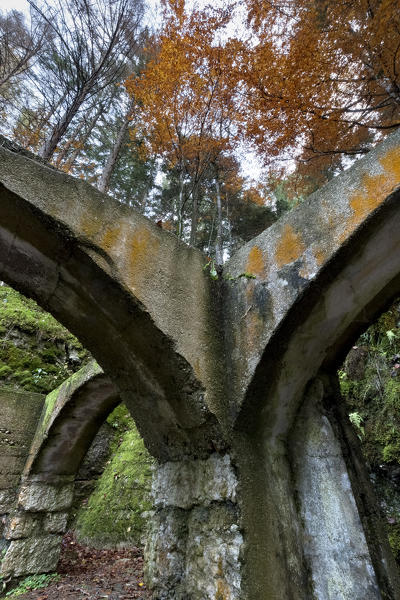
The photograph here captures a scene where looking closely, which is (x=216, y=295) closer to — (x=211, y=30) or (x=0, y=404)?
(x=0, y=404)

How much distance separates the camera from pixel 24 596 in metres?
4.18

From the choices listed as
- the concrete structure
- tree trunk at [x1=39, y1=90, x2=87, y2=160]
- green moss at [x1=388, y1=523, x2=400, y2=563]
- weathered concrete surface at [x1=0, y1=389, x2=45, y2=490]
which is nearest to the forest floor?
weathered concrete surface at [x1=0, y1=389, x2=45, y2=490]

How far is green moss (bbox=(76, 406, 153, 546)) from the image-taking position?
5312 millimetres

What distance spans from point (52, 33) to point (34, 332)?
569 centimetres

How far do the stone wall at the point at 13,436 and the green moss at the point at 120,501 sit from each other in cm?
155

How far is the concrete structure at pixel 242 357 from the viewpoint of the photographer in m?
1.60

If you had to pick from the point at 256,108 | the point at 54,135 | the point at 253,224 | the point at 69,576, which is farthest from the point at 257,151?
the point at 69,576

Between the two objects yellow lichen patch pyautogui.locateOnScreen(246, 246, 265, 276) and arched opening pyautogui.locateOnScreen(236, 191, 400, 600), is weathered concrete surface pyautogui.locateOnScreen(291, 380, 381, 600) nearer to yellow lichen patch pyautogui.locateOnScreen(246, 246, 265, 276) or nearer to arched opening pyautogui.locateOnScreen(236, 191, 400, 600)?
arched opening pyautogui.locateOnScreen(236, 191, 400, 600)

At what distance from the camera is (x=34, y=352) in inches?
285

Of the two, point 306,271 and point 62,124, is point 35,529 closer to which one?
point 306,271

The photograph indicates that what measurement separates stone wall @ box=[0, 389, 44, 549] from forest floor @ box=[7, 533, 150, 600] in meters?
1.06

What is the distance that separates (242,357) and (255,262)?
0.61 metres

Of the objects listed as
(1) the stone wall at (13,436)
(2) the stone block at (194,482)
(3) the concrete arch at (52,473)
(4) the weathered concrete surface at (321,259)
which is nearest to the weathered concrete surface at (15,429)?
(1) the stone wall at (13,436)

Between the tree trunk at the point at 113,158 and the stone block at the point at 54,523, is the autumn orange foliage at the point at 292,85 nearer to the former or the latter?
the tree trunk at the point at 113,158
